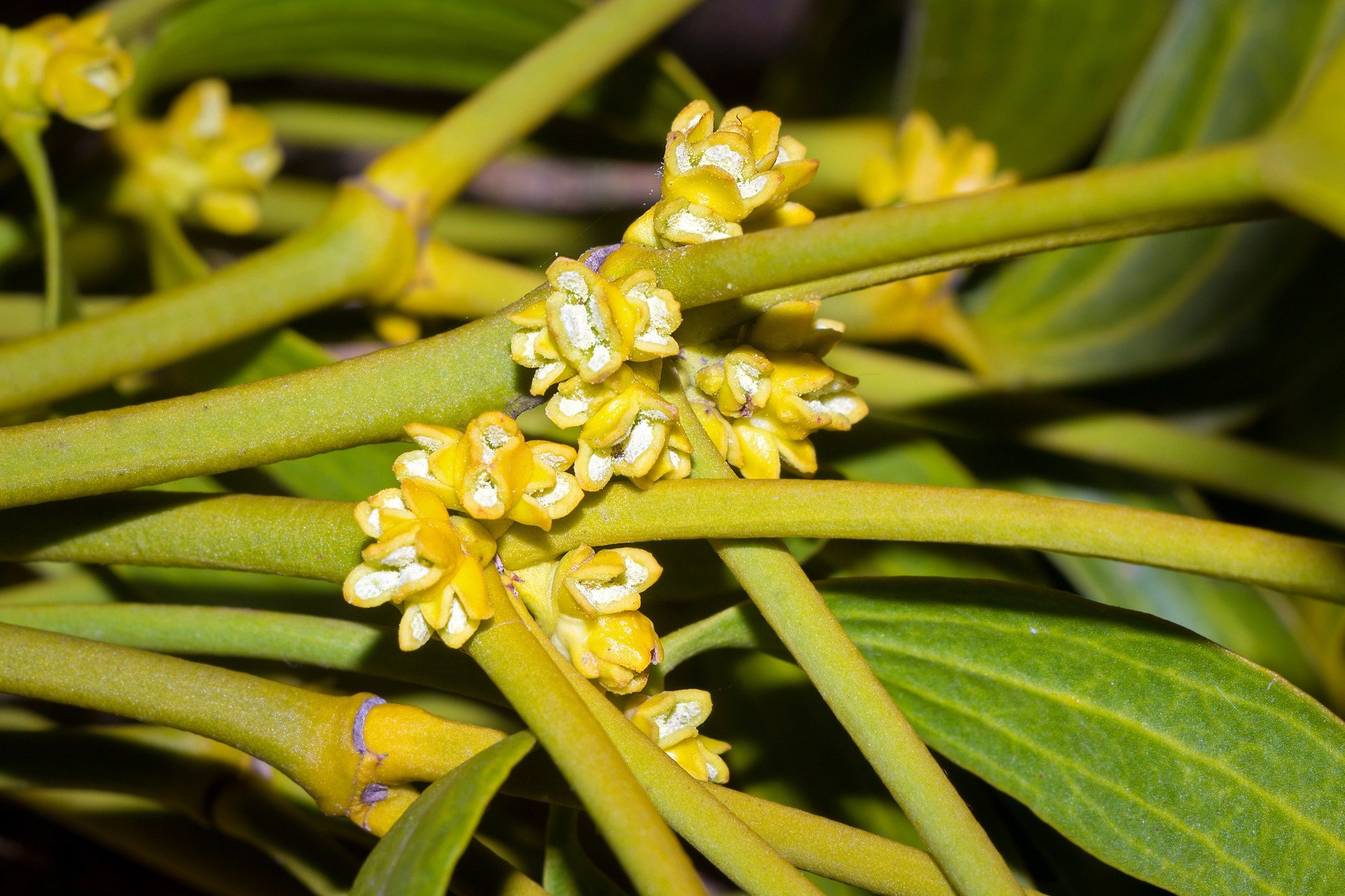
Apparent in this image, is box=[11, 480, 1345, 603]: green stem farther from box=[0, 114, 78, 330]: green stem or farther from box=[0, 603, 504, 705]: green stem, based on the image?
box=[0, 114, 78, 330]: green stem

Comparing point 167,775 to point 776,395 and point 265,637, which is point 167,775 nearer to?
point 265,637

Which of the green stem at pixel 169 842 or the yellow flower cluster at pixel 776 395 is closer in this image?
the yellow flower cluster at pixel 776 395

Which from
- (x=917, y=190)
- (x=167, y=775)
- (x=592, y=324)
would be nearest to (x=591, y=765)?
(x=592, y=324)

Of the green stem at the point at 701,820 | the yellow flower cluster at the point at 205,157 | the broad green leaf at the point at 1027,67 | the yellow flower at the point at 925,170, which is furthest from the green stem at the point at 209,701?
the broad green leaf at the point at 1027,67

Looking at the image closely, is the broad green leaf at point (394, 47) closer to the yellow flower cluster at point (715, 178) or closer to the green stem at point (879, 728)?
the yellow flower cluster at point (715, 178)

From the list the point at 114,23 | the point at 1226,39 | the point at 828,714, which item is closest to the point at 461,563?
the point at 828,714

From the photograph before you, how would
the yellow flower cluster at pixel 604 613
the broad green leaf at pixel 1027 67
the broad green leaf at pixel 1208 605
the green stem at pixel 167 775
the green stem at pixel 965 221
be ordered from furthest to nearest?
the broad green leaf at pixel 1027 67 < the broad green leaf at pixel 1208 605 < the green stem at pixel 167 775 < the yellow flower cluster at pixel 604 613 < the green stem at pixel 965 221

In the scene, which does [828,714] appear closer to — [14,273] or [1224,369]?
[1224,369]
